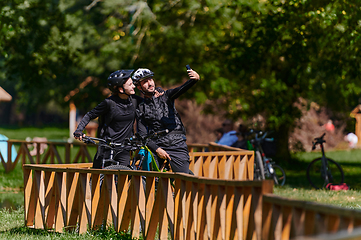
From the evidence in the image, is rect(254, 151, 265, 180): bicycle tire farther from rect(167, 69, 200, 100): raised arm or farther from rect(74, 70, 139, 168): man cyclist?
rect(167, 69, 200, 100): raised arm

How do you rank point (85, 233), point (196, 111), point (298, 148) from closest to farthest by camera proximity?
point (85, 233), point (298, 148), point (196, 111)

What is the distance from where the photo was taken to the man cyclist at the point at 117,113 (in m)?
6.86

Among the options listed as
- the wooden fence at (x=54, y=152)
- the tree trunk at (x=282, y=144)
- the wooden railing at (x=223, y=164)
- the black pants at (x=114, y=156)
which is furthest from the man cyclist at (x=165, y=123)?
the tree trunk at (x=282, y=144)

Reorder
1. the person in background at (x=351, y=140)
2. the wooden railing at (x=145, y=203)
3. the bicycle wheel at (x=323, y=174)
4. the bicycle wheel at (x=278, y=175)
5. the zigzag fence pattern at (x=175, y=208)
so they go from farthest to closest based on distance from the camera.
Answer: the person in background at (x=351, y=140), the bicycle wheel at (x=278, y=175), the bicycle wheel at (x=323, y=174), the wooden railing at (x=145, y=203), the zigzag fence pattern at (x=175, y=208)

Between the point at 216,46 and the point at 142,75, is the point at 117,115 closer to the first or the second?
the point at 142,75

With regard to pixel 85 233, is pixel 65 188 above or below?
above

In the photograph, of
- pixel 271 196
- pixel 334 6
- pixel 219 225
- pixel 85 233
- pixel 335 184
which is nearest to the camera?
pixel 271 196

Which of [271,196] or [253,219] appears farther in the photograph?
[253,219]

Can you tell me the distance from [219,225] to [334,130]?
3423cm

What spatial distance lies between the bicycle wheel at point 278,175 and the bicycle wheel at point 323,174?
920 millimetres

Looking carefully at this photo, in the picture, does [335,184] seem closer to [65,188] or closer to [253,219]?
[65,188]

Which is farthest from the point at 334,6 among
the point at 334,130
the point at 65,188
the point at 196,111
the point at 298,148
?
the point at 334,130

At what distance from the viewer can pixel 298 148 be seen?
62.7ft

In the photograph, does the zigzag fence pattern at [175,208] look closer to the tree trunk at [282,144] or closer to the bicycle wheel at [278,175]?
the bicycle wheel at [278,175]
